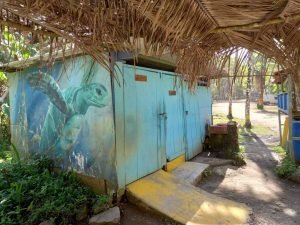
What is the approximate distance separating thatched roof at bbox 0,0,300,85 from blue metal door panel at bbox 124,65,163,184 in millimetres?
3049

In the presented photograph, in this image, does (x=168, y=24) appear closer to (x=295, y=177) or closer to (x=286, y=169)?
(x=295, y=177)

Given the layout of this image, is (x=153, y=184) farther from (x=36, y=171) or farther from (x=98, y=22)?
(x=98, y=22)

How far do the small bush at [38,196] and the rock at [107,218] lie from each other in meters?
0.22

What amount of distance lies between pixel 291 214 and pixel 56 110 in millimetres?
4452

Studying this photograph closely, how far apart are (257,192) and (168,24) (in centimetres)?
495

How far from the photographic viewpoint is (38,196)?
4.32 m

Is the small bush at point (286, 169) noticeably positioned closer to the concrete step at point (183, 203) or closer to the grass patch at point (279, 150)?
the grass patch at point (279, 150)

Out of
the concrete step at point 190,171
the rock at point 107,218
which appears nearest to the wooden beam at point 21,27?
the rock at point 107,218

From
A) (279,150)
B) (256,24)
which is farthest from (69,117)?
(279,150)

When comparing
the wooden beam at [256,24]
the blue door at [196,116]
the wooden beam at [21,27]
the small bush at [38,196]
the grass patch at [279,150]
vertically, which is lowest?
the grass patch at [279,150]

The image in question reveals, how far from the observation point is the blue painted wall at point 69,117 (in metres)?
4.53

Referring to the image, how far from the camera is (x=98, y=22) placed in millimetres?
1384

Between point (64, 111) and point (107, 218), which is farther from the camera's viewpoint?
point (64, 111)

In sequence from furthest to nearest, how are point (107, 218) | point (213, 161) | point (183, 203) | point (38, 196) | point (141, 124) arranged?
point (213, 161)
point (141, 124)
point (183, 203)
point (38, 196)
point (107, 218)
